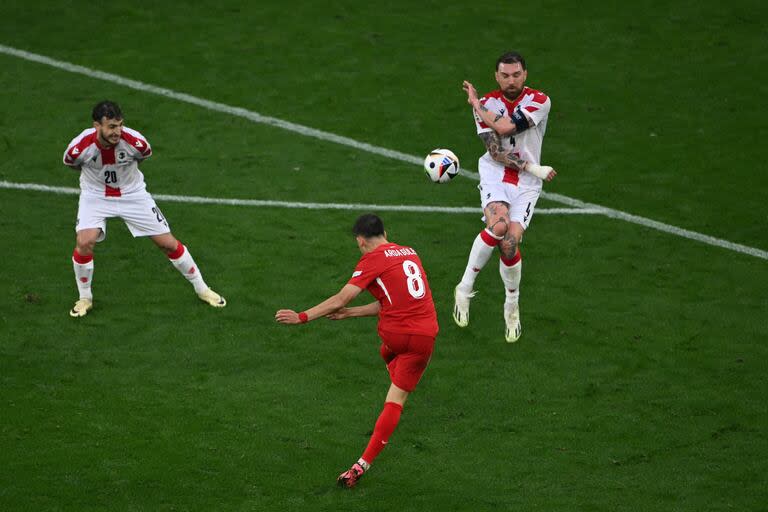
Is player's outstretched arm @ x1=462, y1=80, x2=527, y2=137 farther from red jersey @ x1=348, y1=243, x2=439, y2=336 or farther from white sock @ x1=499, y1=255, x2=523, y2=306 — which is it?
red jersey @ x1=348, y1=243, x2=439, y2=336

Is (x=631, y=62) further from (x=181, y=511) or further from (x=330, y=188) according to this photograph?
(x=181, y=511)

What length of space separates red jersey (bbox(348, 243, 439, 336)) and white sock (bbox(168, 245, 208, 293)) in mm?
3206

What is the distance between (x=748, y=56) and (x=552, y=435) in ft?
32.2

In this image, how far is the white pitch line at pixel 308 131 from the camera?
13.8m

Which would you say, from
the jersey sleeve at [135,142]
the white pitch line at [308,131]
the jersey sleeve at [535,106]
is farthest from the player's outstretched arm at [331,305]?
the white pitch line at [308,131]

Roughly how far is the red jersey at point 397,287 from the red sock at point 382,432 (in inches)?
23.6

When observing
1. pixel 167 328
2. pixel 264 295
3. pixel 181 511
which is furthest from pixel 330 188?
pixel 181 511

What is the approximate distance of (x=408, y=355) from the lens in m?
9.34

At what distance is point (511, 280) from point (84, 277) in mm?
4021

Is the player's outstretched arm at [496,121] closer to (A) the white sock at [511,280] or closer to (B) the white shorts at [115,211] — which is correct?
(A) the white sock at [511,280]

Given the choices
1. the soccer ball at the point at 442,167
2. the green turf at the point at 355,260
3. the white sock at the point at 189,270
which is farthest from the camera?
the white sock at the point at 189,270

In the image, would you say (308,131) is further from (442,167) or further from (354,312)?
(354,312)

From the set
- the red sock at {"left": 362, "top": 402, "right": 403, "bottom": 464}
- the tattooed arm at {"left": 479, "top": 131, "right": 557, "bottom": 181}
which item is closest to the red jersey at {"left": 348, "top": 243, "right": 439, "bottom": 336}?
the red sock at {"left": 362, "top": 402, "right": 403, "bottom": 464}

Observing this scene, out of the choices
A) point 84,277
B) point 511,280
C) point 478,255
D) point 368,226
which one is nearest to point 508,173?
point 478,255
